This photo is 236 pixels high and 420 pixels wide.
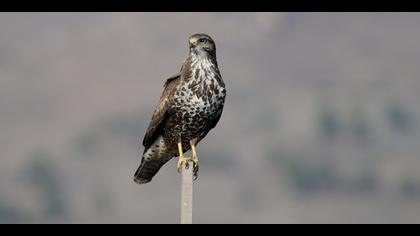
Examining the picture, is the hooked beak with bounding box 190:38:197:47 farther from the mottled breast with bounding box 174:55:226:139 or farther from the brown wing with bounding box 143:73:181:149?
the brown wing with bounding box 143:73:181:149

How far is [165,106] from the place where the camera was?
1424 cm

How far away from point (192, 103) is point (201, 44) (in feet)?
3.49

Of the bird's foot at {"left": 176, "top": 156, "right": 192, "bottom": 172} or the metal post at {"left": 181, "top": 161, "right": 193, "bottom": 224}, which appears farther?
the bird's foot at {"left": 176, "top": 156, "right": 192, "bottom": 172}

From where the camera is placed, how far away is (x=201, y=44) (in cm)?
1374

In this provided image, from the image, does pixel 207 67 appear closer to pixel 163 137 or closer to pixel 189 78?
pixel 189 78

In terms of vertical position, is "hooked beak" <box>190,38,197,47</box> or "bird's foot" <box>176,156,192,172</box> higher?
"hooked beak" <box>190,38,197,47</box>

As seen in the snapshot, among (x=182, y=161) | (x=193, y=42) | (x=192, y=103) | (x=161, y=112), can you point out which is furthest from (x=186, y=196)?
(x=193, y=42)

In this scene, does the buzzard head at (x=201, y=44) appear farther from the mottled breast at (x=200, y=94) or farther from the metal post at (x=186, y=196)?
the metal post at (x=186, y=196)

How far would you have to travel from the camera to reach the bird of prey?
13.8m

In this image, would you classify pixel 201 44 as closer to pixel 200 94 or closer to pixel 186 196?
pixel 200 94

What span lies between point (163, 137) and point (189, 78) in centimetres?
148

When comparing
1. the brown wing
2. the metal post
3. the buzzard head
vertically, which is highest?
the buzzard head

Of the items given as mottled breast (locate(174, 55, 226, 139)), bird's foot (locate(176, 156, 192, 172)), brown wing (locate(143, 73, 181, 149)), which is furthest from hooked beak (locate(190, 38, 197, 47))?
bird's foot (locate(176, 156, 192, 172))

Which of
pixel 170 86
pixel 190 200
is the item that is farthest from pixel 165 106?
pixel 190 200
